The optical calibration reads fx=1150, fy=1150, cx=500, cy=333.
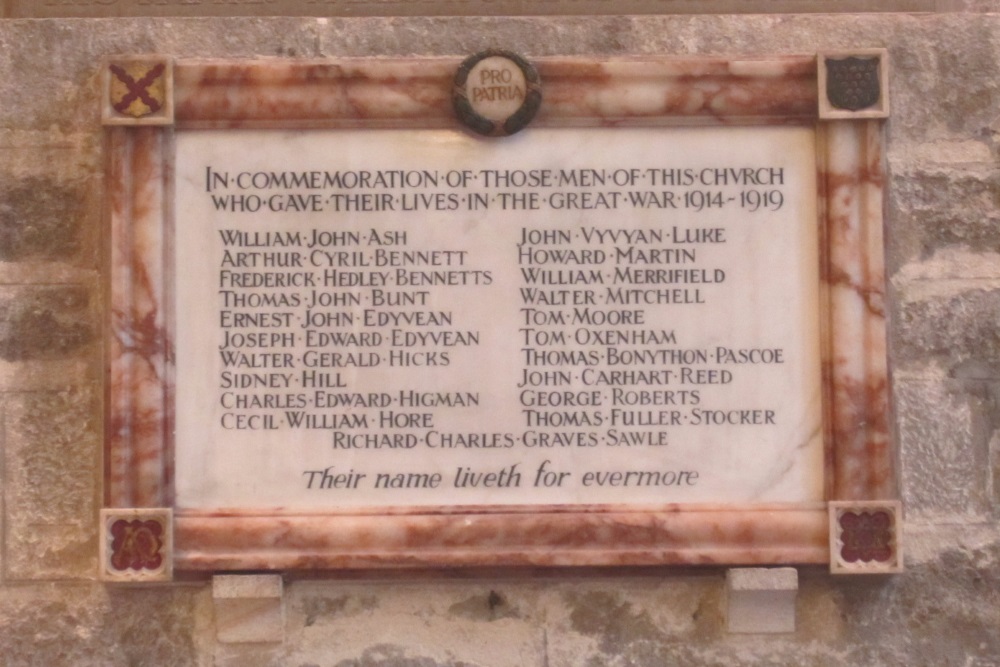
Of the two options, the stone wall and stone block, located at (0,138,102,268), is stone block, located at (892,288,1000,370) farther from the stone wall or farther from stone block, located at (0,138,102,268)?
stone block, located at (0,138,102,268)

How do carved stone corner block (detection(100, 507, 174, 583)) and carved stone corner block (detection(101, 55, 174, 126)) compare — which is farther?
carved stone corner block (detection(101, 55, 174, 126))

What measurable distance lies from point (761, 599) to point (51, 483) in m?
1.94

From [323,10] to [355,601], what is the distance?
166 centimetres

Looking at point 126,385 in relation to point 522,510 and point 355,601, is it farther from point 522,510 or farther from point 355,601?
point 522,510

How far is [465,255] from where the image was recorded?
313cm

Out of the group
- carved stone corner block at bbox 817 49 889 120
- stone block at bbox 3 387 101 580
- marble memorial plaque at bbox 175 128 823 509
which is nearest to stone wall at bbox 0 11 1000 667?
Answer: stone block at bbox 3 387 101 580

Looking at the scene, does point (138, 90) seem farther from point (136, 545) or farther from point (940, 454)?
point (940, 454)

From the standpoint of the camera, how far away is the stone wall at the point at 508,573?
309 centimetres

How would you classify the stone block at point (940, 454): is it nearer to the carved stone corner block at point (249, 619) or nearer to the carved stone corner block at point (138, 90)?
the carved stone corner block at point (249, 619)

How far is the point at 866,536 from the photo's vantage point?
3.04m

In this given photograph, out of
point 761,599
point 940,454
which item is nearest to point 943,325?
point 940,454

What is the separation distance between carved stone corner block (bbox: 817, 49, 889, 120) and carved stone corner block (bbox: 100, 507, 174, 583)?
81.6 inches

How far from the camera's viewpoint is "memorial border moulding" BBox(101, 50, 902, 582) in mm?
3025

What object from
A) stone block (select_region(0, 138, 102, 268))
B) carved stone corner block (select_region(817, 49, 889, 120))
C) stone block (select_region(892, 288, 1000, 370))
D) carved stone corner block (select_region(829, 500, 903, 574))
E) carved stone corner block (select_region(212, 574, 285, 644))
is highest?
carved stone corner block (select_region(817, 49, 889, 120))
